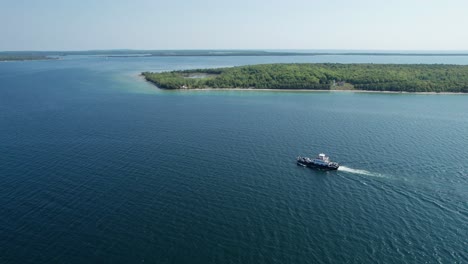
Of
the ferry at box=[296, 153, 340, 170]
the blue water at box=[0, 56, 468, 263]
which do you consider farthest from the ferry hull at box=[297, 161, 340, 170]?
the blue water at box=[0, 56, 468, 263]

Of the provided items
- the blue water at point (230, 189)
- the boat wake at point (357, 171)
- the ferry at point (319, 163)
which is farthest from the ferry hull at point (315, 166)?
the boat wake at point (357, 171)

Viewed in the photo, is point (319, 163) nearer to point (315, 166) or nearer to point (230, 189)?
point (315, 166)

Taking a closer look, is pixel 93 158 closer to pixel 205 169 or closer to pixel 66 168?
pixel 66 168

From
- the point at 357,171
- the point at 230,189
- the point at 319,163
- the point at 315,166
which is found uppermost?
the point at 319,163

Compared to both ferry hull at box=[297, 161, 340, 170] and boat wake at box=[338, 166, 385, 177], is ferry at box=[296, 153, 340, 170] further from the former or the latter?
boat wake at box=[338, 166, 385, 177]

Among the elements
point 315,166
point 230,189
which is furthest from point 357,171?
point 230,189

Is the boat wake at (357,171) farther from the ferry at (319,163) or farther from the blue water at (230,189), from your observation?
the ferry at (319,163)

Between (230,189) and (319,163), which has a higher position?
(319,163)
